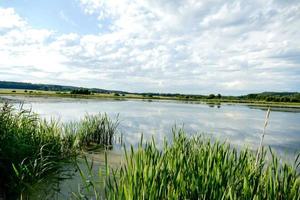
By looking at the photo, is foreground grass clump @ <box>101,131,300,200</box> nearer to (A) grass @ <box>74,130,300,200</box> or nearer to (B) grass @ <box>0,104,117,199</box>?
(A) grass @ <box>74,130,300,200</box>

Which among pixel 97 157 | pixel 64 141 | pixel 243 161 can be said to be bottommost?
pixel 97 157

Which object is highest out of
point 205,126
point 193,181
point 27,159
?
point 193,181

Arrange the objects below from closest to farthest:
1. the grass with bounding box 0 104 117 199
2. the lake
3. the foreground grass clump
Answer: the foreground grass clump
the grass with bounding box 0 104 117 199
the lake

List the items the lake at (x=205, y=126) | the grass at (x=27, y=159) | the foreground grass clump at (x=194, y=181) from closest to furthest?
1. the foreground grass clump at (x=194, y=181)
2. the grass at (x=27, y=159)
3. the lake at (x=205, y=126)

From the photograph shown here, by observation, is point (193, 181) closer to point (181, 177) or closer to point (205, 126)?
point (181, 177)

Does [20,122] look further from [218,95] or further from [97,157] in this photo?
[218,95]

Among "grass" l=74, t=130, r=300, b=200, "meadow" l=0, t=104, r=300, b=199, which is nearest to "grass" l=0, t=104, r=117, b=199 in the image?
"meadow" l=0, t=104, r=300, b=199

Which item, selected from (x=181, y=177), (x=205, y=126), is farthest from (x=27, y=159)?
(x=205, y=126)

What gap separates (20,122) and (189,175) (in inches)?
190

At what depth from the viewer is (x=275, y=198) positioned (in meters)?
3.25

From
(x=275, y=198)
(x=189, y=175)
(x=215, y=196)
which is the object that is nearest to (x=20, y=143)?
(x=189, y=175)

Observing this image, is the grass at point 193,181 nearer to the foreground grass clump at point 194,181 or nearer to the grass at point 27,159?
the foreground grass clump at point 194,181

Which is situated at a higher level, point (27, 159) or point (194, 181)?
point (194, 181)

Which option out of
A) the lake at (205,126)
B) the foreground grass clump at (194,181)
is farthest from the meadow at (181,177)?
the lake at (205,126)
